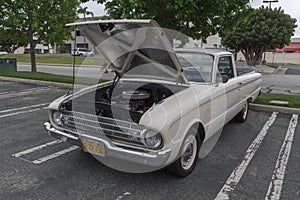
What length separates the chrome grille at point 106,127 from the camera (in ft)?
9.12

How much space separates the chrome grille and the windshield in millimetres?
1640

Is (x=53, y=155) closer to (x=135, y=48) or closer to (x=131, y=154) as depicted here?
(x=131, y=154)

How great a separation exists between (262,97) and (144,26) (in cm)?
636

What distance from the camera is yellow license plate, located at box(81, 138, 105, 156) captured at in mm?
2873

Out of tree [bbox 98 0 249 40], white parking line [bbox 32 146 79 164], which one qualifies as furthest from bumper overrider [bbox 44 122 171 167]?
tree [bbox 98 0 249 40]

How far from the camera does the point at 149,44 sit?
3246 mm

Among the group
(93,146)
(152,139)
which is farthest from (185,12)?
(93,146)

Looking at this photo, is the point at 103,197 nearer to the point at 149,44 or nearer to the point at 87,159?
the point at 87,159

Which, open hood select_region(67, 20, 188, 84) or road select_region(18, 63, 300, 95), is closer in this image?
open hood select_region(67, 20, 188, 84)

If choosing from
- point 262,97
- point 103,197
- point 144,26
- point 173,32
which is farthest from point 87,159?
point 262,97

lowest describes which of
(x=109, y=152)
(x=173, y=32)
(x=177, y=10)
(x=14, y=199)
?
(x=14, y=199)

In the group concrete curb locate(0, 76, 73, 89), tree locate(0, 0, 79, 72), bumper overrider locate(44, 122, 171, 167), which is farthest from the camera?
tree locate(0, 0, 79, 72)

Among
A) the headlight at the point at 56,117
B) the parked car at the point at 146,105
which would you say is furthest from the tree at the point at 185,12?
the headlight at the point at 56,117

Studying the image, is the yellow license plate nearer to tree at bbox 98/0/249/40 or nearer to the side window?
the side window
